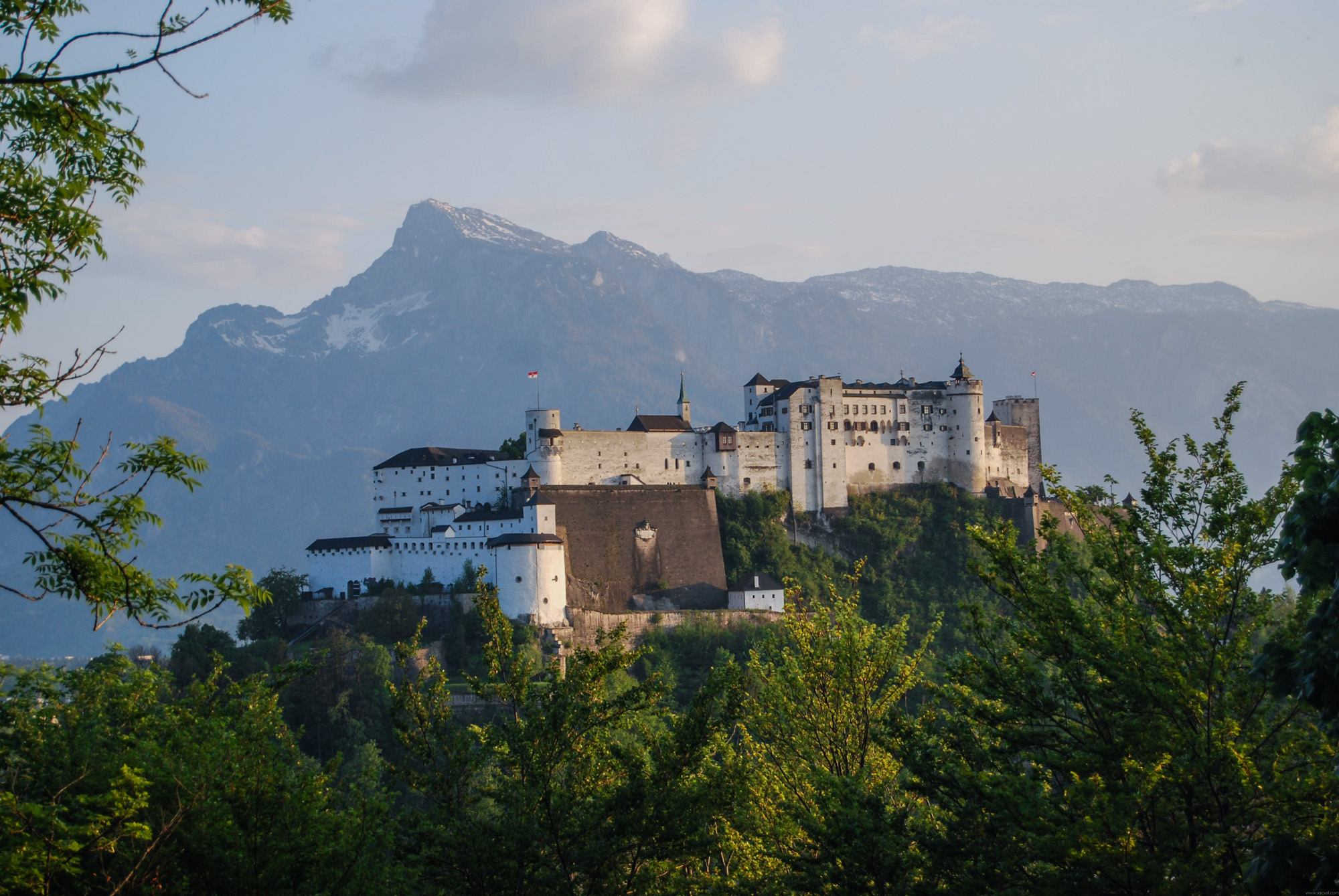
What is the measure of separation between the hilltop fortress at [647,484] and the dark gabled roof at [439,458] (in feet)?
0.44

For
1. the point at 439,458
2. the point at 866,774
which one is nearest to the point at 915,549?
the point at 439,458

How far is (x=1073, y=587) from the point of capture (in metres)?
78.5

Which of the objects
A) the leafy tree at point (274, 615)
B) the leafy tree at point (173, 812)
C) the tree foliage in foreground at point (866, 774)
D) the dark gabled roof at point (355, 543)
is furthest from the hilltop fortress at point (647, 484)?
the tree foliage in foreground at point (866, 774)

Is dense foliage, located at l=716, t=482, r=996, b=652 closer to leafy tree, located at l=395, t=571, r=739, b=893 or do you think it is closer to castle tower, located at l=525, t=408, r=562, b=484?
castle tower, located at l=525, t=408, r=562, b=484

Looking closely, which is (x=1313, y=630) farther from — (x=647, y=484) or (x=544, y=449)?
(x=647, y=484)

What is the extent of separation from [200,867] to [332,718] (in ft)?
138

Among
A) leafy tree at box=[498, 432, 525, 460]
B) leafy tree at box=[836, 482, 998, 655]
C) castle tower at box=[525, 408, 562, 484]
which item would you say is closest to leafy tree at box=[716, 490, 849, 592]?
leafy tree at box=[836, 482, 998, 655]

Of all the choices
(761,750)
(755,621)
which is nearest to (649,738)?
(761,750)

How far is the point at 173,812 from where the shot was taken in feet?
59.9

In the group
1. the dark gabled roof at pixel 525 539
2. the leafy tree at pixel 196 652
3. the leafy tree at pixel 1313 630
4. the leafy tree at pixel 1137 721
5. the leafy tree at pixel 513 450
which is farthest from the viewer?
the leafy tree at pixel 513 450

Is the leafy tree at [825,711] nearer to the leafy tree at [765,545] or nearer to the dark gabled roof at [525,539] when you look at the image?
the dark gabled roof at [525,539]

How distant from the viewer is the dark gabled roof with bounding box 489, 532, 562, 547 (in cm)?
6512

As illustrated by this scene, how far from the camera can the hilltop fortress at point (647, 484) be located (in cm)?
6862

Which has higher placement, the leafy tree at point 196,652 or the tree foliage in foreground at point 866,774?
the tree foliage in foreground at point 866,774
